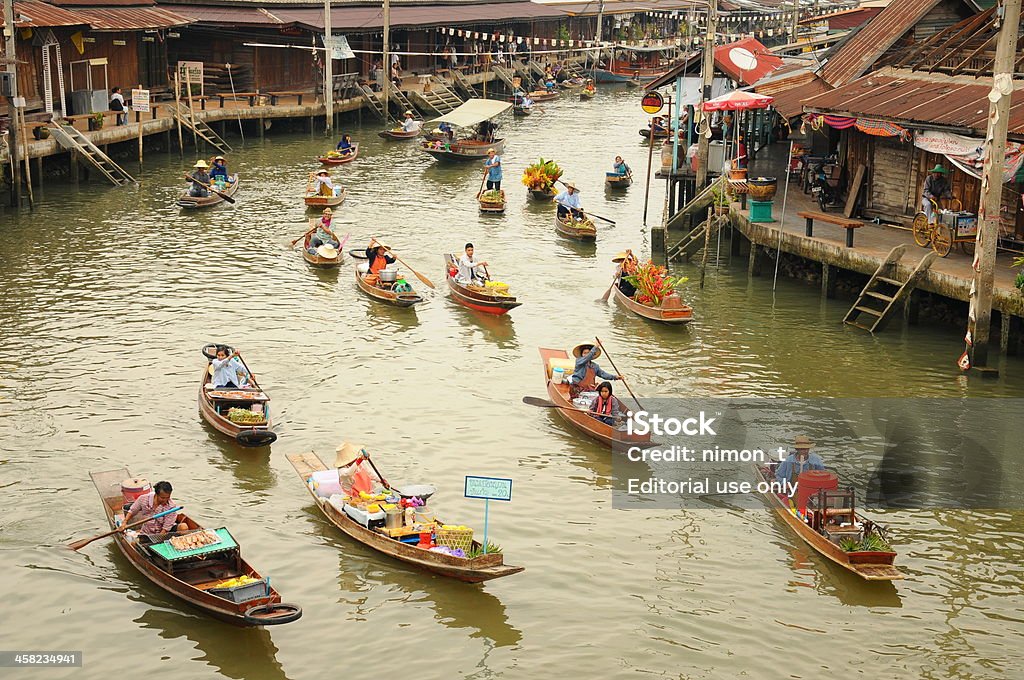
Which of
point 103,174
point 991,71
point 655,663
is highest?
point 991,71

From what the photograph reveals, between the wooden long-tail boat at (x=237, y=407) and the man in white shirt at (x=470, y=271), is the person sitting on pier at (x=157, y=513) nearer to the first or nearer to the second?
the wooden long-tail boat at (x=237, y=407)

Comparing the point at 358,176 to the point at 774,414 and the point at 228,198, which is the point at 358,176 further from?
the point at 774,414

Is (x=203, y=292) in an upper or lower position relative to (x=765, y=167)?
lower

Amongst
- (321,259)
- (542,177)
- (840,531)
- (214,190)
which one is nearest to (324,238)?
(321,259)

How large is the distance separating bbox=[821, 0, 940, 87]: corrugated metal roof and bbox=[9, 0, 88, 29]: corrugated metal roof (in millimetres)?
24270

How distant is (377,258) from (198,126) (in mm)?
22424

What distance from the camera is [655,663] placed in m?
14.4

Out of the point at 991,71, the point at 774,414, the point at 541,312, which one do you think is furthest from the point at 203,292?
the point at 991,71

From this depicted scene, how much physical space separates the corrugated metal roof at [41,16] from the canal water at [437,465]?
7230 millimetres

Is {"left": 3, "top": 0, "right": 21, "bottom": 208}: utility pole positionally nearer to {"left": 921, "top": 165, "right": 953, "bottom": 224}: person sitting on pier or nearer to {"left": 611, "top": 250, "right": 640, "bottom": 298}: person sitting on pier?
{"left": 611, "top": 250, "right": 640, "bottom": 298}: person sitting on pier

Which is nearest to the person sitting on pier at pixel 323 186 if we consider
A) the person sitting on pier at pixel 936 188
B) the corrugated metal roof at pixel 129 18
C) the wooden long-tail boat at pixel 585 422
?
the corrugated metal roof at pixel 129 18

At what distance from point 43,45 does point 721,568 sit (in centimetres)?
3335

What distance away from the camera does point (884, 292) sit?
26438 mm

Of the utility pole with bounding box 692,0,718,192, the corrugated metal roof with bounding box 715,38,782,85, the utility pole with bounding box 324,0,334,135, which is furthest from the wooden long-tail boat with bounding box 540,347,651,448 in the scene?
the utility pole with bounding box 324,0,334,135
